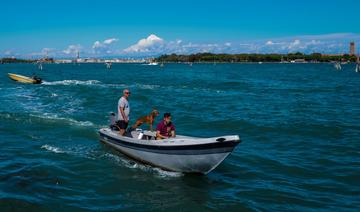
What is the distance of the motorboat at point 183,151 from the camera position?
14.1 meters

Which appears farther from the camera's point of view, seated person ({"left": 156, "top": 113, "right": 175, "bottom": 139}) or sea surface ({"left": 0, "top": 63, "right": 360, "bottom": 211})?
seated person ({"left": 156, "top": 113, "right": 175, "bottom": 139})

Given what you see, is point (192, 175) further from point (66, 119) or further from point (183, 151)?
point (66, 119)

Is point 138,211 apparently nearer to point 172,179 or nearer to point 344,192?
point 172,179

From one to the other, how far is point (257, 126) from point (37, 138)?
42.7ft

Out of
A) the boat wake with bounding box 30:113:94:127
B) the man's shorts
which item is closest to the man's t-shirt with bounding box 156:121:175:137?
the man's shorts

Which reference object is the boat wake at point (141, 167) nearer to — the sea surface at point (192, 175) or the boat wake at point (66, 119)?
the sea surface at point (192, 175)

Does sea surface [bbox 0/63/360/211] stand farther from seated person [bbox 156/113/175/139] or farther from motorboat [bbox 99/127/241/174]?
seated person [bbox 156/113/175/139]

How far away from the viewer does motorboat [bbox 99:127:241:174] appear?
14.1 metres

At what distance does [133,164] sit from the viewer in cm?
1728

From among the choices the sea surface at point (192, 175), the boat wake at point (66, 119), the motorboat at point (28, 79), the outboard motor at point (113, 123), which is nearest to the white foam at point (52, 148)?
the sea surface at point (192, 175)

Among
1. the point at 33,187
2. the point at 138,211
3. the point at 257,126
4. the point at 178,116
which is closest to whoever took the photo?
the point at 138,211

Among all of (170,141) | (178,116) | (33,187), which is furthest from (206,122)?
(33,187)

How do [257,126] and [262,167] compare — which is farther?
[257,126]

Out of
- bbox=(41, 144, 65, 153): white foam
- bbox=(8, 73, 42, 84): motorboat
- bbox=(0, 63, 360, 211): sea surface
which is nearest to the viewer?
bbox=(0, 63, 360, 211): sea surface
